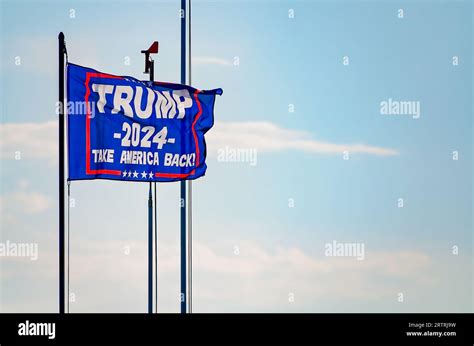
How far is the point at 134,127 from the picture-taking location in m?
22.0

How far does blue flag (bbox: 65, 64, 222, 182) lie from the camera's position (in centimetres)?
2089

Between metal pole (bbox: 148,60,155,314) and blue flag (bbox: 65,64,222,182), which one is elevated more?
blue flag (bbox: 65,64,222,182)

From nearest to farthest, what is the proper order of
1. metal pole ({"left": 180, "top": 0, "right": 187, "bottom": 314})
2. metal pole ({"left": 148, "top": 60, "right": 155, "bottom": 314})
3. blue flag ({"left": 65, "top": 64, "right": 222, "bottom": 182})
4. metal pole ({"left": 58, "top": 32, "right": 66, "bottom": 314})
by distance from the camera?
1. metal pole ({"left": 58, "top": 32, "right": 66, "bottom": 314})
2. blue flag ({"left": 65, "top": 64, "right": 222, "bottom": 182})
3. metal pole ({"left": 180, "top": 0, "right": 187, "bottom": 314})
4. metal pole ({"left": 148, "top": 60, "right": 155, "bottom": 314})

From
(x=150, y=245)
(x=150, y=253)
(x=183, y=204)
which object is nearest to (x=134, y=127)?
(x=183, y=204)

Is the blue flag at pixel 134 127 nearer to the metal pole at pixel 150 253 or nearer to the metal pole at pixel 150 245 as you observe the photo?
the metal pole at pixel 150 245

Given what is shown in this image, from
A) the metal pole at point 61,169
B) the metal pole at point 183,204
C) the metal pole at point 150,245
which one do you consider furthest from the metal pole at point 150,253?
the metal pole at point 61,169

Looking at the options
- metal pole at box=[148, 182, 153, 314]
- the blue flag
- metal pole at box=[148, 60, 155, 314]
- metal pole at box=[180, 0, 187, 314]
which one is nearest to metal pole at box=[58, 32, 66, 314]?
the blue flag

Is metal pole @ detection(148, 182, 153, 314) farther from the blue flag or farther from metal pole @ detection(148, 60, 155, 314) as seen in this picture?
the blue flag
